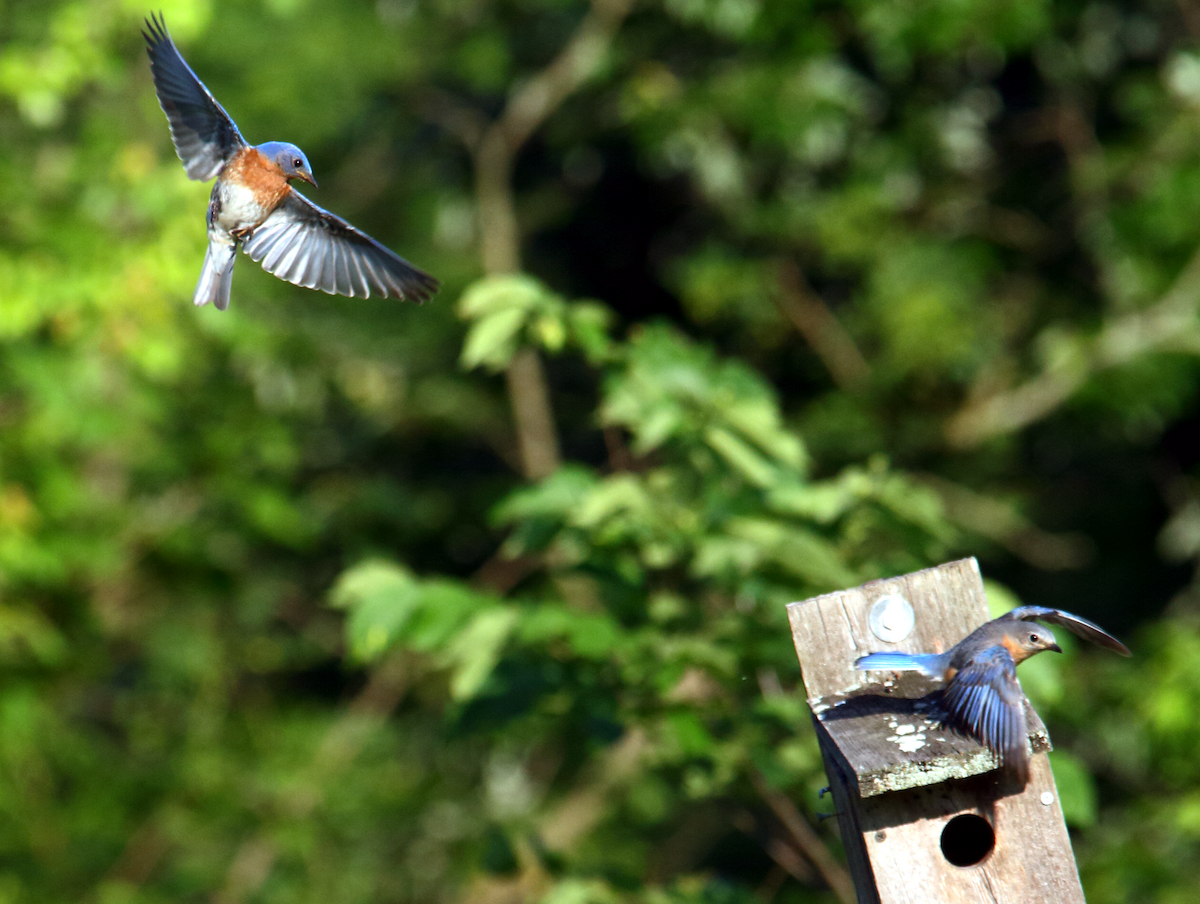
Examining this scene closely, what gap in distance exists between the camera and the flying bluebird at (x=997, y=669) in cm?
142

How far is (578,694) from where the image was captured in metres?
2.37

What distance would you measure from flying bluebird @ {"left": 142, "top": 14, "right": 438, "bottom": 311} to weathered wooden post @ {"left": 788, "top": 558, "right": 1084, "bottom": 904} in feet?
2.43

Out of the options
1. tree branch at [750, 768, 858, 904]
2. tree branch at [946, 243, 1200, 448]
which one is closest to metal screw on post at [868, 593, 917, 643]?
tree branch at [750, 768, 858, 904]

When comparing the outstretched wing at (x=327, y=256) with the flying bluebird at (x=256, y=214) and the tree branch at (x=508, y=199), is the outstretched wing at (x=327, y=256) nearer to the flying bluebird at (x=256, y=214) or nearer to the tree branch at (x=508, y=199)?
the flying bluebird at (x=256, y=214)

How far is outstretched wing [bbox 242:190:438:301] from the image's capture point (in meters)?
1.71

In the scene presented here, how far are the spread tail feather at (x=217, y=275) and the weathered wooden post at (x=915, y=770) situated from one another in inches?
35.0

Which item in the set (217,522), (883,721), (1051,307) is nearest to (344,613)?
(217,522)

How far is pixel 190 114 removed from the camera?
1.66 m

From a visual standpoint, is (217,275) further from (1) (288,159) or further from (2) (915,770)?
(2) (915,770)

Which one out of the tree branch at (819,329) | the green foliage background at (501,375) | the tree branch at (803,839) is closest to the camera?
the tree branch at (803,839)

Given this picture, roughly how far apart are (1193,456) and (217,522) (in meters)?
4.76

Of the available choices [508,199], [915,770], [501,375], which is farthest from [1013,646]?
[501,375]

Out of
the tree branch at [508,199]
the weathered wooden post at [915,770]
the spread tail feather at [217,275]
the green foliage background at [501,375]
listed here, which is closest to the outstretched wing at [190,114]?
the spread tail feather at [217,275]

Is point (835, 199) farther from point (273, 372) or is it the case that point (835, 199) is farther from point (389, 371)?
point (273, 372)
